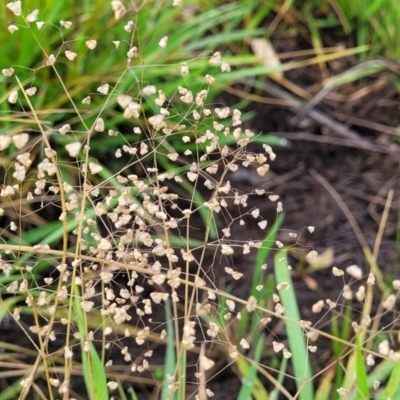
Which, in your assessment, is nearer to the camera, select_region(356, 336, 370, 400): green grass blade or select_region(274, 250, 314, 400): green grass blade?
select_region(356, 336, 370, 400): green grass blade

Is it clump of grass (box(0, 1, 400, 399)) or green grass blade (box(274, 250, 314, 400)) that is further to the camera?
green grass blade (box(274, 250, 314, 400))

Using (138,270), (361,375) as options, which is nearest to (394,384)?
(361,375)

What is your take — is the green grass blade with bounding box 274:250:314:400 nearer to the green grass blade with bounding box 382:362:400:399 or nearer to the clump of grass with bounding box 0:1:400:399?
the clump of grass with bounding box 0:1:400:399

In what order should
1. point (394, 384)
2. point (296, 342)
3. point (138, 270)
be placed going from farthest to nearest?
point (296, 342)
point (394, 384)
point (138, 270)

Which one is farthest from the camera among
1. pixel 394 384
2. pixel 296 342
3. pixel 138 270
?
pixel 296 342

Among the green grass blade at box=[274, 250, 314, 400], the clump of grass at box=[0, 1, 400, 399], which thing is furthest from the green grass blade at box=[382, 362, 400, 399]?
the green grass blade at box=[274, 250, 314, 400]

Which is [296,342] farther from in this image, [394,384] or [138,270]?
[138,270]

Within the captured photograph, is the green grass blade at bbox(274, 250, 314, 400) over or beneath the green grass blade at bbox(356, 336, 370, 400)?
beneath

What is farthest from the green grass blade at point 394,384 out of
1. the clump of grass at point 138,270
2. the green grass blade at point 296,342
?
the green grass blade at point 296,342

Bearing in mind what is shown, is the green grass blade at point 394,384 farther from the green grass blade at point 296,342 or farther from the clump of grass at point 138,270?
the green grass blade at point 296,342
